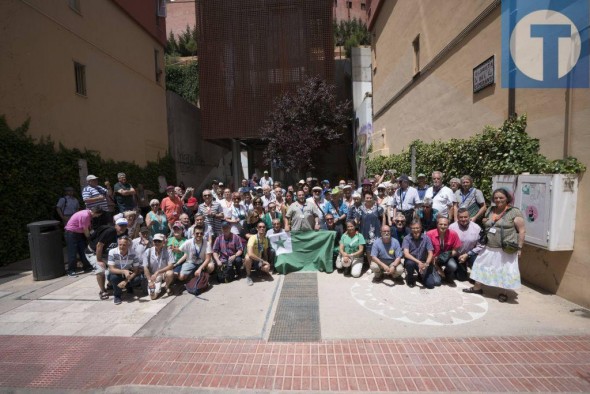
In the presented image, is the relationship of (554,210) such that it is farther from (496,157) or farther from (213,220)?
(213,220)

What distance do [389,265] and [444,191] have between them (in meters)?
1.98

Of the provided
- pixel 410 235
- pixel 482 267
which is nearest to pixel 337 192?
pixel 410 235

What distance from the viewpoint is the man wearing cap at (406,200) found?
7.14 m

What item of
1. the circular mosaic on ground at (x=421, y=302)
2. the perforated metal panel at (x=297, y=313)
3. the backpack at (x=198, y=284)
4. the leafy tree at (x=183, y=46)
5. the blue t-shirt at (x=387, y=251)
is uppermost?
the leafy tree at (x=183, y=46)

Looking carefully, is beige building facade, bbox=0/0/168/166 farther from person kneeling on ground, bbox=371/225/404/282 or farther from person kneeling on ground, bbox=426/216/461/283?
person kneeling on ground, bbox=426/216/461/283

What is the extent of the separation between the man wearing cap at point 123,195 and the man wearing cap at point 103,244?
3.29m

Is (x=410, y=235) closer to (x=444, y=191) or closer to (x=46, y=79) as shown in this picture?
(x=444, y=191)

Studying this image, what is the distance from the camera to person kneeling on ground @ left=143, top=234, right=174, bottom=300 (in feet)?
18.9

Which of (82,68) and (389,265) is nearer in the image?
(389,265)

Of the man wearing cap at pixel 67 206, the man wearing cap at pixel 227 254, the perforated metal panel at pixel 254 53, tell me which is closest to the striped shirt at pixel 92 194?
the man wearing cap at pixel 67 206

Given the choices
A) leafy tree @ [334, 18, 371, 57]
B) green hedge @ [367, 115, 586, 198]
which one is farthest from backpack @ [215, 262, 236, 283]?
leafy tree @ [334, 18, 371, 57]

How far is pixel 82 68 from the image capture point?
1166 centimetres

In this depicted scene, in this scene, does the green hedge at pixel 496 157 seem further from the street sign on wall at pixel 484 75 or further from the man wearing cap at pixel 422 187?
the street sign on wall at pixel 484 75

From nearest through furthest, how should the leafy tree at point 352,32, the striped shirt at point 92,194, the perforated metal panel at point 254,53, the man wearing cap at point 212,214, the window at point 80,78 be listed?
the man wearing cap at point 212,214
the striped shirt at point 92,194
the window at point 80,78
the perforated metal panel at point 254,53
the leafy tree at point 352,32
